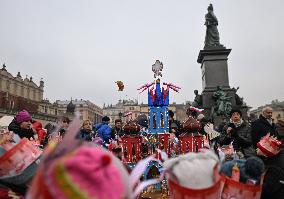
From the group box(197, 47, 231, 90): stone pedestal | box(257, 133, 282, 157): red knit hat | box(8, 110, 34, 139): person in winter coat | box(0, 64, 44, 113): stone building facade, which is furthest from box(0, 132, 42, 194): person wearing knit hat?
box(0, 64, 44, 113): stone building facade

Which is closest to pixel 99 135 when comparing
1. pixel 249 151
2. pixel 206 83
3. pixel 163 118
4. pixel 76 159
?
pixel 163 118

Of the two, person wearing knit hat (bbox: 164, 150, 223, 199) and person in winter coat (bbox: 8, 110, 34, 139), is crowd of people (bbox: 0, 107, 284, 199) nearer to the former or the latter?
person wearing knit hat (bbox: 164, 150, 223, 199)

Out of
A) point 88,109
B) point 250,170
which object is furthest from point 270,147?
point 88,109

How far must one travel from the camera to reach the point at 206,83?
20.4 m

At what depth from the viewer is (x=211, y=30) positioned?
71.9 ft

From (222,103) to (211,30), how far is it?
21.3 feet

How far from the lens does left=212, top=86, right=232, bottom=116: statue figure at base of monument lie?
58.6ft

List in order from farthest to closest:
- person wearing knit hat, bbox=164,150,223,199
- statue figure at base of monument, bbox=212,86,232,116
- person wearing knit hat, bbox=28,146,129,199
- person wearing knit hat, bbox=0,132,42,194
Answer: statue figure at base of monument, bbox=212,86,232,116
person wearing knit hat, bbox=0,132,42,194
person wearing knit hat, bbox=164,150,223,199
person wearing knit hat, bbox=28,146,129,199

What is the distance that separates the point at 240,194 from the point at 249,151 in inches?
131

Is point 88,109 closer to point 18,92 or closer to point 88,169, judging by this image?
point 18,92

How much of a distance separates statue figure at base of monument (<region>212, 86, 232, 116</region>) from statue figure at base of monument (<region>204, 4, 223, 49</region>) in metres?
4.03

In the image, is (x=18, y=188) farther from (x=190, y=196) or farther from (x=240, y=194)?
(x=240, y=194)

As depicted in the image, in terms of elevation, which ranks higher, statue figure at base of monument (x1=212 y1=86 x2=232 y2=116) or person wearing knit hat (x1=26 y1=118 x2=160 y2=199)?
statue figure at base of monument (x1=212 y1=86 x2=232 y2=116)

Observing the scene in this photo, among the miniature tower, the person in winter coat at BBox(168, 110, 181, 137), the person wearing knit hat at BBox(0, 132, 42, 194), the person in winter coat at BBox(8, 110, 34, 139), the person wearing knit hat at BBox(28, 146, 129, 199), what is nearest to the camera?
the person wearing knit hat at BBox(28, 146, 129, 199)
